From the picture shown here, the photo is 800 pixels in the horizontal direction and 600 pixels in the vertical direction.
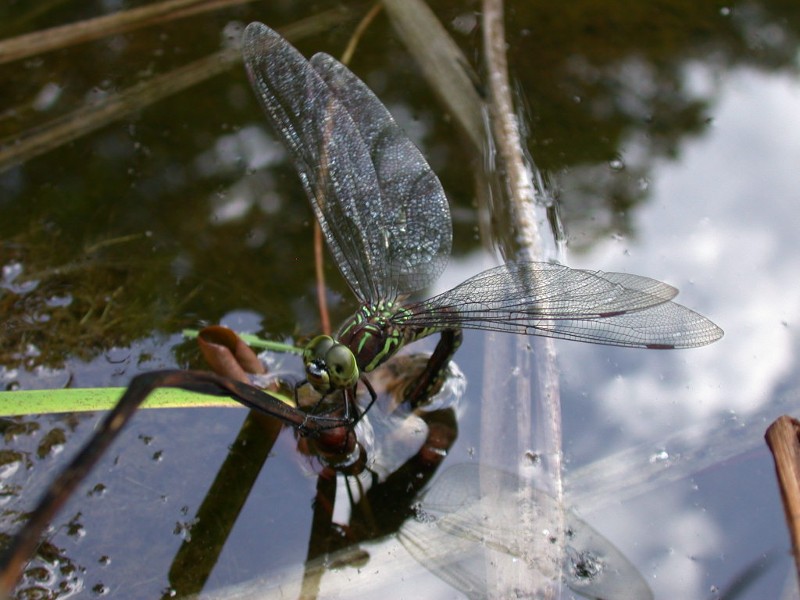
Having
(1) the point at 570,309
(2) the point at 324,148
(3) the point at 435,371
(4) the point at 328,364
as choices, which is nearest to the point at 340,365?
(4) the point at 328,364

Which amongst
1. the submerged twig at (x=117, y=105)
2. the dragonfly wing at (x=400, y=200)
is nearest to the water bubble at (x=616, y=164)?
the dragonfly wing at (x=400, y=200)

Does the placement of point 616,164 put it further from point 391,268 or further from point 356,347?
point 356,347

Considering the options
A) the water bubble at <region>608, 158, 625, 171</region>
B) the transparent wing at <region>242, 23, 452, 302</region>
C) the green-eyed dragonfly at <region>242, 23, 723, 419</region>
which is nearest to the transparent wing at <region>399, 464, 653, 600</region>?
the green-eyed dragonfly at <region>242, 23, 723, 419</region>

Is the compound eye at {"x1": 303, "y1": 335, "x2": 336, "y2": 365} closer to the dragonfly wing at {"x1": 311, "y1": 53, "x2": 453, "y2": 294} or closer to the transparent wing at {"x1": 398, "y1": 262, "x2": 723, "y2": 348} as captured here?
the transparent wing at {"x1": 398, "y1": 262, "x2": 723, "y2": 348}

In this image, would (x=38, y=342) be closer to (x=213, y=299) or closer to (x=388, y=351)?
(x=213, y=299)

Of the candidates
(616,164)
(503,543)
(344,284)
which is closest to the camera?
(503,543)

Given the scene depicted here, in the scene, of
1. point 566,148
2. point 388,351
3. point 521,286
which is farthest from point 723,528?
point 566,148

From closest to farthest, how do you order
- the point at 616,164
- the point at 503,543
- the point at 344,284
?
the point at 503,543 < the point at 344,284 < the point at 616,164

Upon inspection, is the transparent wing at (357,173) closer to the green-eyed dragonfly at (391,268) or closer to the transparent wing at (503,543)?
the green-eyed dragonfly at (391,268)
